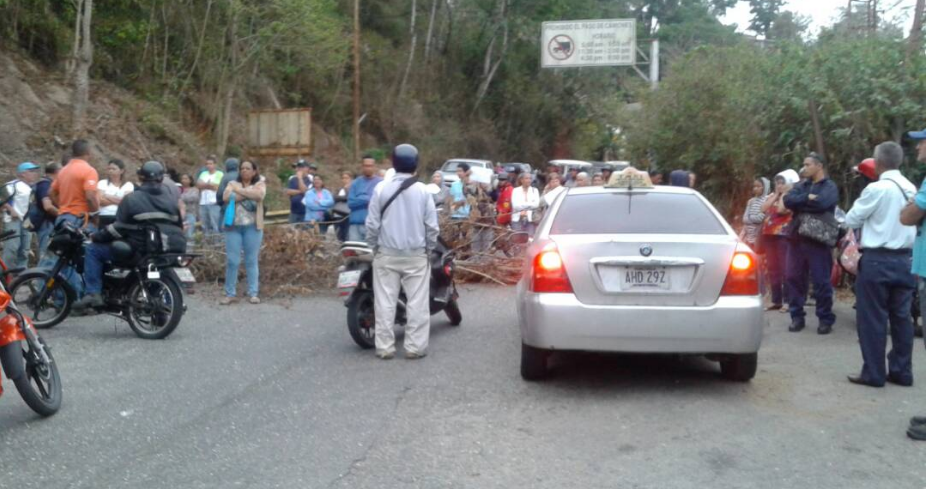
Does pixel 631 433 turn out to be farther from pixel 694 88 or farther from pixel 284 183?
pixel 284 183

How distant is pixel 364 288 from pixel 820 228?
4.39 m

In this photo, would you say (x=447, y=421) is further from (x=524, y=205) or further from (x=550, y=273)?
(x=524, y=205)

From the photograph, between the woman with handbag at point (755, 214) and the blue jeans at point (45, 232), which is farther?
the woman with handbag at point (755, 214)

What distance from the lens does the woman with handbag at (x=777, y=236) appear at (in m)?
10.5

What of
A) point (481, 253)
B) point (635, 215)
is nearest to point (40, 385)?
point (635, 215)

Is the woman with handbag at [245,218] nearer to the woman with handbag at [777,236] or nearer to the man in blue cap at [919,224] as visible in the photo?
the woman with handbag at [777,236]

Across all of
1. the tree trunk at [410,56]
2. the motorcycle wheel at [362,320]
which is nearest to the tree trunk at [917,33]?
the motorcycle wheel at [362,320]

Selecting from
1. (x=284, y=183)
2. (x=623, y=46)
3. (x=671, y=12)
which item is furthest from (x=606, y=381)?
(x=671, y=12)

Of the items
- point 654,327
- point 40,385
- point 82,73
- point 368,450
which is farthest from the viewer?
point 82,73

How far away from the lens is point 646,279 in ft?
22.2

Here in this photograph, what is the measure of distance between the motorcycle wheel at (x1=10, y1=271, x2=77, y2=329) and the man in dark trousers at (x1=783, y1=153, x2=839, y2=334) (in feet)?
23.8

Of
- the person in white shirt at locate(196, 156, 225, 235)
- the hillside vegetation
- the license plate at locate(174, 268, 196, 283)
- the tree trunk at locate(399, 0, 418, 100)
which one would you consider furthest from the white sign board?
the license plate at locate(174, 268, 196, 283)

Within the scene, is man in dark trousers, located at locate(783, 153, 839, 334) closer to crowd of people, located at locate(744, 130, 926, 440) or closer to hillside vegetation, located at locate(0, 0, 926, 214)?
crowd of people, located at locate(744, 130, 926, 440)

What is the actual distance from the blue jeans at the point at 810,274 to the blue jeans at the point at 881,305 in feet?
7.11
